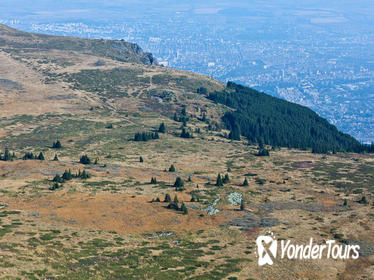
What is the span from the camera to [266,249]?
2005 inches

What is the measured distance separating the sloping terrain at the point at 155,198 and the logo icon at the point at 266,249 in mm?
1020

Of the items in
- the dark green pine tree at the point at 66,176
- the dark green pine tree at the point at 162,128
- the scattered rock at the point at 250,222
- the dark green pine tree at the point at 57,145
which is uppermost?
the dark green pine tree at the point at 162,128

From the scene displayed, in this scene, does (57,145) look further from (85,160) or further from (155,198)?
(155,198)

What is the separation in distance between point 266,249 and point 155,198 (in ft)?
81.3

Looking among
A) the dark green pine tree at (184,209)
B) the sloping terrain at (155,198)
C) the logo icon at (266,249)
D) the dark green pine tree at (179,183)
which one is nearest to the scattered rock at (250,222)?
the sloping terrain at (155,198)

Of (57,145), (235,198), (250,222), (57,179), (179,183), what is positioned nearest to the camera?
(250,222)

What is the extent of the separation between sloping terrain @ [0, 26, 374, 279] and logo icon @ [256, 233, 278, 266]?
1.02 metres

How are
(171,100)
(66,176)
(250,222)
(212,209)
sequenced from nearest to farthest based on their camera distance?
1. (250,222)
2. (212,209)
3. (66,176)
4. (171,100)

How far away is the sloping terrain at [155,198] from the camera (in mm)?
45281

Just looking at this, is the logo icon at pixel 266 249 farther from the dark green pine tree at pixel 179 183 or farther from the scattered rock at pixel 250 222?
the dark green pine tree at pixel 179 183

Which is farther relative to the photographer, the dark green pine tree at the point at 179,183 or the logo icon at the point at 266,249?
the dark green pine tree at the point at 179,183

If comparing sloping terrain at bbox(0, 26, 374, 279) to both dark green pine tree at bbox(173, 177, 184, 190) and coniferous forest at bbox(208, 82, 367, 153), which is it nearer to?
dark green pine tree at bbox(173, 177, 184, 190)

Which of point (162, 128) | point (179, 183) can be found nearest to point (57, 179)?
point (179, 183)

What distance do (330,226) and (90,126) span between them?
279 ft
